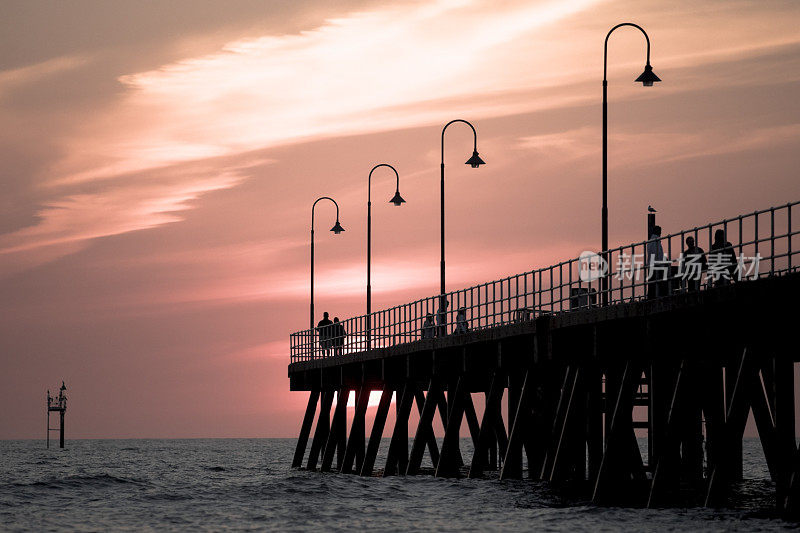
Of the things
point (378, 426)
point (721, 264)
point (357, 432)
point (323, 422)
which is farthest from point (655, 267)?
point (323, 422)

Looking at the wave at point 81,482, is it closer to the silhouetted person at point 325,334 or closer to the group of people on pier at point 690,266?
the silhouetted person at point 325,334

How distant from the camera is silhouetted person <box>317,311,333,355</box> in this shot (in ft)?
167

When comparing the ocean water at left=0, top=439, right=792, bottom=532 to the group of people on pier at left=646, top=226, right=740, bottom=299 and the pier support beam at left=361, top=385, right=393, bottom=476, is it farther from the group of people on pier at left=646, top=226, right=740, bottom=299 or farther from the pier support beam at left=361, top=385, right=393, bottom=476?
the group of people on pier at left=646, top=226, right=740, bottom=299

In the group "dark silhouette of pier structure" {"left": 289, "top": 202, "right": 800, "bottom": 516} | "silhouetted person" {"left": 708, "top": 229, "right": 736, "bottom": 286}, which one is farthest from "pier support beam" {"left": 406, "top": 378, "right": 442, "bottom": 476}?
"silhouetted person" {"left": 708, "top": 229, "right": 736, "bottom": 286}

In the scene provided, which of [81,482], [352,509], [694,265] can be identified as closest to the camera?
[694,265]

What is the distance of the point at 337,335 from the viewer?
50.0 meters

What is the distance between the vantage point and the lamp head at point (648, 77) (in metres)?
31.5

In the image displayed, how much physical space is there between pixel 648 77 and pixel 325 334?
76.1 feet

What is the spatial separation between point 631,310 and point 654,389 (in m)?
2.12

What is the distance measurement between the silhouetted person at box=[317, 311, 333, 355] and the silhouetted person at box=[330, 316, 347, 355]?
0.66 ft

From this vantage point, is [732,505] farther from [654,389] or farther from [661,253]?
[661,253]

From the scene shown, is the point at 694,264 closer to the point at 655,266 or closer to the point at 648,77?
the point at 655,266

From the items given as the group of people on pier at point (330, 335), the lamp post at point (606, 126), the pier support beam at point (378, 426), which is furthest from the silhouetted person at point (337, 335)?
the lamp post at point (606, 126)

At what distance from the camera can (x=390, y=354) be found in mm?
44188
